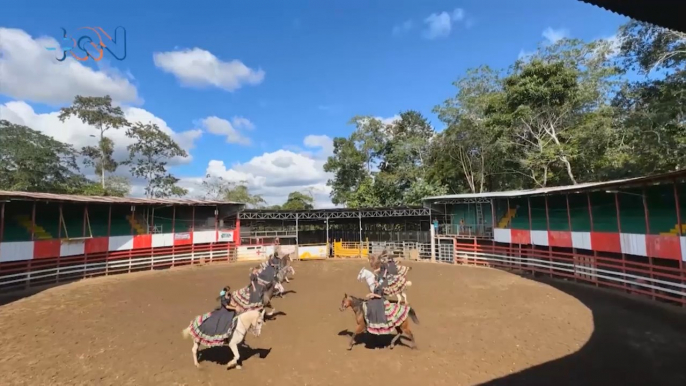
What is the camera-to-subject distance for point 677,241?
37.7 ft

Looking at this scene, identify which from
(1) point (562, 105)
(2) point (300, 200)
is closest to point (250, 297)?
(1) point (562, 105)

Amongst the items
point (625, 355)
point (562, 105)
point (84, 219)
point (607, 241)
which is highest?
point (562, 105)

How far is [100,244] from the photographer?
19.8 m

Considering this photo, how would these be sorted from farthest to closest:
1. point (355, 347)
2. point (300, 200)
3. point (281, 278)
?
point (300, 200) < point (281, 278) < point (355, 347)

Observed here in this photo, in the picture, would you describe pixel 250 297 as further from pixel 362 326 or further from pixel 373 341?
pixel 373 341

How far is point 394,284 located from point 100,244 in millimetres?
17268

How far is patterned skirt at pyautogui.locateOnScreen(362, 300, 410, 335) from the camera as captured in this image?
7883 millimetres

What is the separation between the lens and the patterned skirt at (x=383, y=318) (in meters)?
7.88

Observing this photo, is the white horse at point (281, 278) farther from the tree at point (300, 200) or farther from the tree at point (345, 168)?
the tree at point (300, 200)

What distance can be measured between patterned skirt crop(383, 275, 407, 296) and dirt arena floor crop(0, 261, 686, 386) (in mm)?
1051

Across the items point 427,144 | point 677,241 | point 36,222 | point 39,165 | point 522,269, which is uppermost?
point 427,144

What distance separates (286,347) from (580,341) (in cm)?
697

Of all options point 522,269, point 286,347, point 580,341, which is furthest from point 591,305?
point 286,347

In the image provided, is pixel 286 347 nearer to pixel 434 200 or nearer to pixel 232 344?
pixel 232 344
